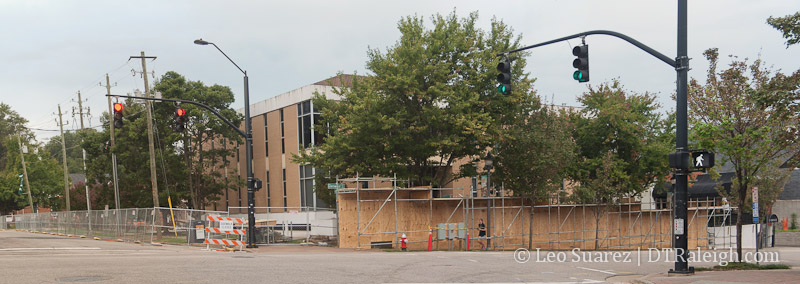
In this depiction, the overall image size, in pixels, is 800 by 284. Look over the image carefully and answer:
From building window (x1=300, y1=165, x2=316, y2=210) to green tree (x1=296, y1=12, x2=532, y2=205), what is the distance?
1393 centimetres

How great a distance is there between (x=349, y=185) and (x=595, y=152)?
15.0 metres

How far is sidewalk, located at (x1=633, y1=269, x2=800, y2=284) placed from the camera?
45.2 feet

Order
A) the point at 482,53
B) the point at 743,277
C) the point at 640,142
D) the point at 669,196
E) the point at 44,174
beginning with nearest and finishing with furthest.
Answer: the point at 743,277 < the point at 482,53 < the point at 640,142 < the point at 669,196 < the point at 44,174

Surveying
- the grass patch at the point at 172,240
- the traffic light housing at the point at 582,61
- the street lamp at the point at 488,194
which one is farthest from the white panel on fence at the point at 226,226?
the traffic light housing at the point at 582,61

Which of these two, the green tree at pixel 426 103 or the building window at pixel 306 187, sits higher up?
the green tree at pixel 426 103

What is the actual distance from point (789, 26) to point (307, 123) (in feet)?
113

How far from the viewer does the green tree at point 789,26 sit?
15.6 metres

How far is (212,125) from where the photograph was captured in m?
48.1

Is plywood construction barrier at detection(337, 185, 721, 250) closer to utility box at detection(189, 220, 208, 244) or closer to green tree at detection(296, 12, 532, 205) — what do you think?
green tree at detection(296, 12, 532, 205)

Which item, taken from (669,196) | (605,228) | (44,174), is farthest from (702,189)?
(44,174)

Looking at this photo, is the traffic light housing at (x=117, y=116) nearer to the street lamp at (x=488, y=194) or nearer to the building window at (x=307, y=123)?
the street lamp at (x=488, y=194)

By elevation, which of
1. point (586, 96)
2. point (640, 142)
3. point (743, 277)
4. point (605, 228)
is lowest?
point (605, 228)

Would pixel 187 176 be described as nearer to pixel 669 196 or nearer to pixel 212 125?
pixel 212 125

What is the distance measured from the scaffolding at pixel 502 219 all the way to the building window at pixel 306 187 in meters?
5.61
